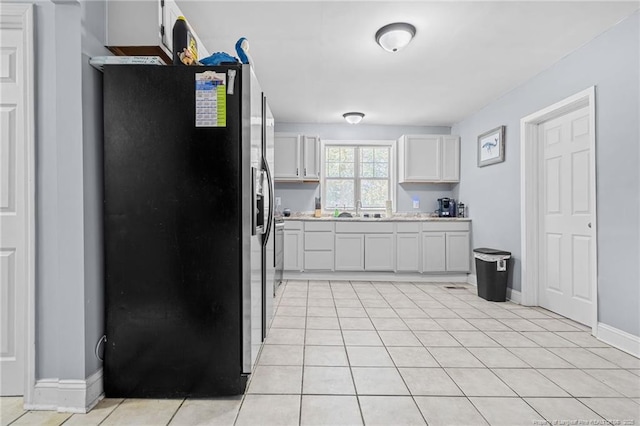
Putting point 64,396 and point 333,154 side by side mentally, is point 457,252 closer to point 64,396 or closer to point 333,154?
point 333,154

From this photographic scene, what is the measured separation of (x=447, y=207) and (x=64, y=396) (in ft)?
17.0

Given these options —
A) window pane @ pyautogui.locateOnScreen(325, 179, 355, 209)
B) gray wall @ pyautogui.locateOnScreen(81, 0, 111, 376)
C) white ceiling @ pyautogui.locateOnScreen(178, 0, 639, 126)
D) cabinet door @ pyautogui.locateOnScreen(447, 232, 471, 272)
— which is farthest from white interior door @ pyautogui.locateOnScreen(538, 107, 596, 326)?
gray wall @ pyautogui.locateOnScreen(81, 0, 111, 376)

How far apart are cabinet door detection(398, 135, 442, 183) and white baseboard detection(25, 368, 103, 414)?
15.4 ft

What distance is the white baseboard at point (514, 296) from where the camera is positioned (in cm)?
374

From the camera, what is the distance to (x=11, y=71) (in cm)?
174

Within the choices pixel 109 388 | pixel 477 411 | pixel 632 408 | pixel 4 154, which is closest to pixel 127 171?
pixel 4 154

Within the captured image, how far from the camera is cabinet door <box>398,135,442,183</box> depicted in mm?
5289

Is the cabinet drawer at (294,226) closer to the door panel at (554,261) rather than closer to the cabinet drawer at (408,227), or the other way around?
the cabinet drawer at (408,227)

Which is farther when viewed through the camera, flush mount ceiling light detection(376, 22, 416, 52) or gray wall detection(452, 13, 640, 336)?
flush mount ceiling light detection(376, 22, 416, 52)

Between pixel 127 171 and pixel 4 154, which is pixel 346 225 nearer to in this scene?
pixel 127 171

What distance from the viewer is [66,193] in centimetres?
164

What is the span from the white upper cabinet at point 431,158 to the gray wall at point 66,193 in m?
4.44

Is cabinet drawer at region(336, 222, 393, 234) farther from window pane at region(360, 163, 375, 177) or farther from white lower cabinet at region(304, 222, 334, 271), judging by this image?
window pane at region(360, 163, 375, 177)

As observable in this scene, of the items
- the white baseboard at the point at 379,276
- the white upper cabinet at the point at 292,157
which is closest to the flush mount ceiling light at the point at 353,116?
the white upper cabinet at the point at 292,157
